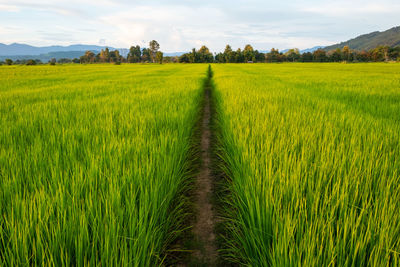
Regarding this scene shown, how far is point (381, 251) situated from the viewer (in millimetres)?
795

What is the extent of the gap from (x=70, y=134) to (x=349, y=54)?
97.2 m

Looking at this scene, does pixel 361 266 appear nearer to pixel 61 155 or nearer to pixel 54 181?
pixel 54 181

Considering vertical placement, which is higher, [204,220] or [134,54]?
[134,54]

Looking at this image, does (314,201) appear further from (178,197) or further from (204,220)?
(178,197)

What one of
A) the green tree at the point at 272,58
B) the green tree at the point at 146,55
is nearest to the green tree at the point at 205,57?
the green tree at the point at 272,58

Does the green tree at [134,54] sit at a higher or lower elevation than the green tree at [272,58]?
higher

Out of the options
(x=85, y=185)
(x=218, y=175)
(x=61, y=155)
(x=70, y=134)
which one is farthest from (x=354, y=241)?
(x=70, y=134)

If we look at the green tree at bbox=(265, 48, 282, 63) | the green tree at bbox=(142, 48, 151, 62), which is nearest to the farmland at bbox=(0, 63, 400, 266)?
the green tree at bbox=(265, 48, 282, 63)

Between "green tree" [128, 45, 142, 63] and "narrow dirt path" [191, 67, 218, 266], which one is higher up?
"green tree" [128, 45, 142, 63]

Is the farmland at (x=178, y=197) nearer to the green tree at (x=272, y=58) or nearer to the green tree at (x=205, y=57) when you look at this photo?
the green tree at (x=205, y=57)

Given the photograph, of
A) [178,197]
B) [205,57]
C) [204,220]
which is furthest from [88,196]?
[205,57]

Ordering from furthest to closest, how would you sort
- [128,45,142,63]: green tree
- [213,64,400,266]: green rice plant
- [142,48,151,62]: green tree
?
[142,48,151,62]: green tree < [128,45,142,63]: green tree < [213,64,400,266]: green rice plant

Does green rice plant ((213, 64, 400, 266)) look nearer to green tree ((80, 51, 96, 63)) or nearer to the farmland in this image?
the farmland

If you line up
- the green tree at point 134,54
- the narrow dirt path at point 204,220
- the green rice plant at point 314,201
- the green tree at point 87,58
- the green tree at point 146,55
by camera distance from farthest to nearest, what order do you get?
the green tree at point 146,55 < the green tree at point 134,54 < the green tree at point 87,58 < the narrow dirt path at point 204,220 < the green rice plant at point 314,201
